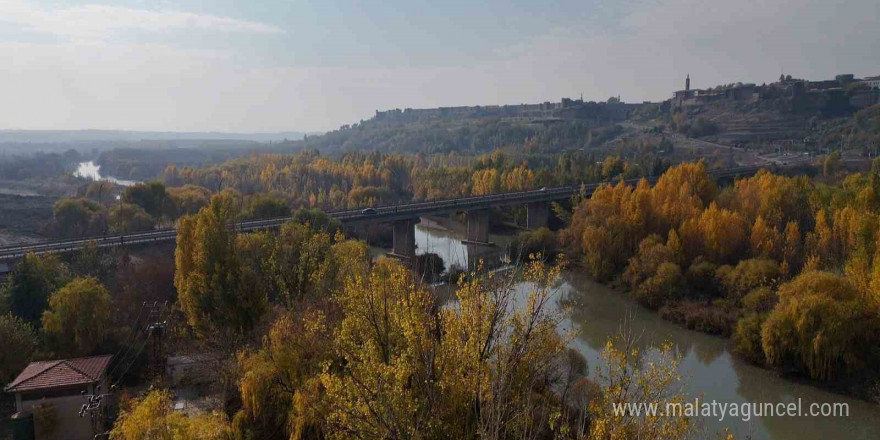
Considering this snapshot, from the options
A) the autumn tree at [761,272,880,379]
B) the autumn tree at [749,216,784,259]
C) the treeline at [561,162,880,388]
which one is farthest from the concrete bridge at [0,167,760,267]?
the autumn tree at [761,272,880,379]

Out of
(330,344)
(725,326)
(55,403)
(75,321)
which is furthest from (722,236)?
(55,403)

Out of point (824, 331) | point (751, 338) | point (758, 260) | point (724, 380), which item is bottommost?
point (724, 380)

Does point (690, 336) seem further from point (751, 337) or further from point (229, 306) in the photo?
point (229, 306)

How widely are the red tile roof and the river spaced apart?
12.6m

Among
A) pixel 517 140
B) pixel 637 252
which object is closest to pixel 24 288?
pixel 637 252

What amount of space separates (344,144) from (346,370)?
162m

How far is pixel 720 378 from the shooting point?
72.1ft

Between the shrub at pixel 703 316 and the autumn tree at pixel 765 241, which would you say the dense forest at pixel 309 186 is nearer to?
the shrub at pixel 703 316

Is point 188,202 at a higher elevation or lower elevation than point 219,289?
lower

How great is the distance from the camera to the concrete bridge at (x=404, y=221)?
3047 centimetres

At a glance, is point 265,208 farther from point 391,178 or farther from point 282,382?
point 282,382

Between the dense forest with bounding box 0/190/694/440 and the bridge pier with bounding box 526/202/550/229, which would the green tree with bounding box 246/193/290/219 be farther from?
the bridge pier with bounding box 526/202/550/229

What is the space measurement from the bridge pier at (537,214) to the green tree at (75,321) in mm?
37594

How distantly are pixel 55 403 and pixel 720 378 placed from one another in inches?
839
